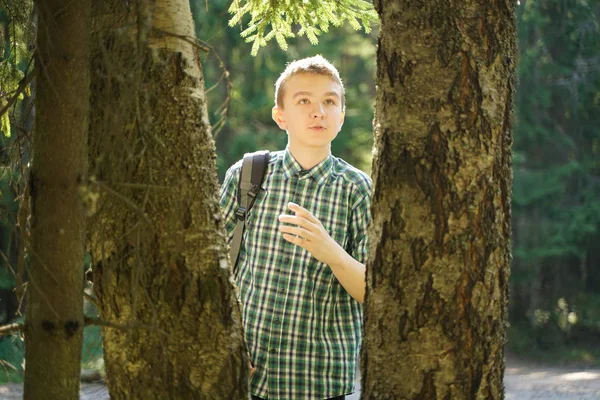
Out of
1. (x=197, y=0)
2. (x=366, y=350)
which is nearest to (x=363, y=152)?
(x=197, y=0)

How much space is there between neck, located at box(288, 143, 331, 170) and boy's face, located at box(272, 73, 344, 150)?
2 centimetres

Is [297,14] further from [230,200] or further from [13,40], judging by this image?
[13,40]

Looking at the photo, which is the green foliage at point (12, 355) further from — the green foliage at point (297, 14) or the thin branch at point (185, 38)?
the thin branch at point (185, 38)

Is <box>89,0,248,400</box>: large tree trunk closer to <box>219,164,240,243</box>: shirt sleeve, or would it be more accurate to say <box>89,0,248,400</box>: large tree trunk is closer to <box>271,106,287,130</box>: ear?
<box>219,164,240,243</box>: shirt sleeve

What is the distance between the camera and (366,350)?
2805 millimetres

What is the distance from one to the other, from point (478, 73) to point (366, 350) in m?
1.00

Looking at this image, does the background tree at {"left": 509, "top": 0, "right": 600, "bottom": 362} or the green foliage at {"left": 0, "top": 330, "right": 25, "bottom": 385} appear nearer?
the green foliage at {"left": 0, "top": 330, "right": 25, "bottom": 385}

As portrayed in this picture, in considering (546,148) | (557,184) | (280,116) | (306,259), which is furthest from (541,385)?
(306,259)

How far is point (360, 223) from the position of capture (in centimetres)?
374

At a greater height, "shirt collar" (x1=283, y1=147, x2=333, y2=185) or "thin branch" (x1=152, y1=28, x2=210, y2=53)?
"thin branch" (x1=152, y1=28, x2=210, y2=53)

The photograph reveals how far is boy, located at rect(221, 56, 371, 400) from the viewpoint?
11.8 ft

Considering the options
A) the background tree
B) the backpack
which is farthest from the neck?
the background tree

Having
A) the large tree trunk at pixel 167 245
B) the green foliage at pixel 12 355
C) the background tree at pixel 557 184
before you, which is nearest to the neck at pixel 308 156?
the large tree trunk at pixel 167 245

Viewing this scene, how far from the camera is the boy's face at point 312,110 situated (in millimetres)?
3852
